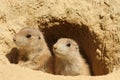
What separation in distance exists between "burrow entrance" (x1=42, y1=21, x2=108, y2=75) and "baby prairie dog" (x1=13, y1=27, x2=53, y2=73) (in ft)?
1.53

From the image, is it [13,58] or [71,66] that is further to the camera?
[13,58]

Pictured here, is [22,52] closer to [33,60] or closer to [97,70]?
[33,60]

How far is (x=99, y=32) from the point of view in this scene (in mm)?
5863

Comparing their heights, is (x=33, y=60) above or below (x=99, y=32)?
below

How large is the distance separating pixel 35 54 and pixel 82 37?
0.94 metres

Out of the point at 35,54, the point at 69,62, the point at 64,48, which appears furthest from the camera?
the point at 35,54

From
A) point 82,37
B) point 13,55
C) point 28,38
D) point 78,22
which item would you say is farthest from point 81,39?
point 13,55

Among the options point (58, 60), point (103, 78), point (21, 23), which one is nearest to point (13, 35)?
point (21, 23)

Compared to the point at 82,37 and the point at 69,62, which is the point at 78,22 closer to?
the point at 82,37

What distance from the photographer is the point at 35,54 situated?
599cm

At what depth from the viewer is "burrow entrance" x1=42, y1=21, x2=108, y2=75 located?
19.8 ft

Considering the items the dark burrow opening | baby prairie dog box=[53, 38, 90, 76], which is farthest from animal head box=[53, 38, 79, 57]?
the dark burrow opening

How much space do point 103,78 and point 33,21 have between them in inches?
93.7

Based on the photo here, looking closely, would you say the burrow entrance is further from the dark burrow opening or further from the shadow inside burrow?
the shadow inside burrow
